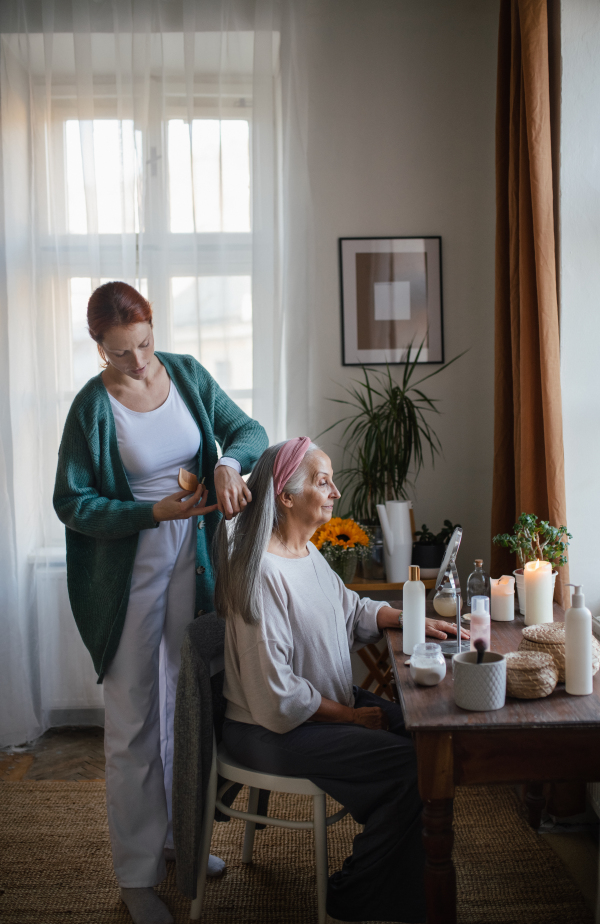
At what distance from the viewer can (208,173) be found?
3.01 m

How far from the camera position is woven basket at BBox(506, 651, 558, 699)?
4.81ft

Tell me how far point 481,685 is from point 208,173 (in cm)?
239

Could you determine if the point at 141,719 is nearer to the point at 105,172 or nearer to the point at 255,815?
the point at 255,815

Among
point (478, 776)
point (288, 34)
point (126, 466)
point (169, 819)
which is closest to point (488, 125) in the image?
point (288, 34)

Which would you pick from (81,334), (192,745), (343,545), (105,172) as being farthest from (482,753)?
(105,172)

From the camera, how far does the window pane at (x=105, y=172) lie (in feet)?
9.74

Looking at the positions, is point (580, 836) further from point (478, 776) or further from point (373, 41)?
point (373, 41)

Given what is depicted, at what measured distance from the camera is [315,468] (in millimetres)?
1849

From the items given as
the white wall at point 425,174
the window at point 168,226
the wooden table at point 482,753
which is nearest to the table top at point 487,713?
the wooden table at point 482,753

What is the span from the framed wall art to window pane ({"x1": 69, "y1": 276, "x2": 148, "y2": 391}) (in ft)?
2.90

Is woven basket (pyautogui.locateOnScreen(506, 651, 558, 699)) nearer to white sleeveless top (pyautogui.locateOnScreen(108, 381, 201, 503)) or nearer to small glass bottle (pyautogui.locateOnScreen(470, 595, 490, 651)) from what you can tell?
small glass bottle (pyautogui.locateOnScreen(470, 595, 490, 651))

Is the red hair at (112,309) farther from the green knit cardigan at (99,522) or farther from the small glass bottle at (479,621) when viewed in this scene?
the small glass bottle at (479,621)

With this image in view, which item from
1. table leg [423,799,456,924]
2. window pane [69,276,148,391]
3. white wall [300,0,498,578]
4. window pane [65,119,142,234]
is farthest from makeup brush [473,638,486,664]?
window pane [65,119,142,234]

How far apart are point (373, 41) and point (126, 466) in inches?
88.2
